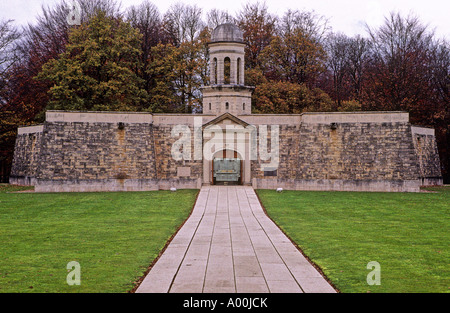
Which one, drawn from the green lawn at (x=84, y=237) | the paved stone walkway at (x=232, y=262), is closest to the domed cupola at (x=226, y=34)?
the green lawn at (x=84, y=237)

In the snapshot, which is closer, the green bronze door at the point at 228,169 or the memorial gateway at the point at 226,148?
the memorial gateway at the point at 226,148

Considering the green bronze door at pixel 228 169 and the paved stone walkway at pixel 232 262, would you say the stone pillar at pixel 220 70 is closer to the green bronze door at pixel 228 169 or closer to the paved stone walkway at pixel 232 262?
the green bronze door at pixel 228 169

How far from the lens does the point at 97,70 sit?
148 feet

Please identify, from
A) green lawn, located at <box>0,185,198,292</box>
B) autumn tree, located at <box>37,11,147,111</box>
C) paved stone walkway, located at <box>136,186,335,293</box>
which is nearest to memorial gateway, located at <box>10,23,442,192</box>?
green lawn, located at <box>0,185,198,292</box>

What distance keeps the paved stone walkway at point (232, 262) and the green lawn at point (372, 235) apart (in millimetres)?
617

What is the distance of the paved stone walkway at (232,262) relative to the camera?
10879 millimetres

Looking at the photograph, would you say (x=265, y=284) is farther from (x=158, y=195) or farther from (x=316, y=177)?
(x=316, y=177)

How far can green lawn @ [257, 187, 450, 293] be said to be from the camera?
1171 centimetres

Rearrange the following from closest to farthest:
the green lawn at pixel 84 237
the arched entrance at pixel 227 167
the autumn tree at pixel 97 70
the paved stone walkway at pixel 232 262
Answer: the paved stone walkway at pixel 232 262, the green lawn at pixel 84 237, the arched entrance at pixel 227 167, the autumn tree at pixel 97 70

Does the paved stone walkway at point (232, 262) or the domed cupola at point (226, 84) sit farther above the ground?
the domed cupola at point (226, 84)

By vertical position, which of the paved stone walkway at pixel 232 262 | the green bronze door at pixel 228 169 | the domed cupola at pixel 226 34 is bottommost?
the paved stone walkway at pixel 232 262

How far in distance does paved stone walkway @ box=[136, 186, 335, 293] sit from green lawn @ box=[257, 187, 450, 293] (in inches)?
24.3

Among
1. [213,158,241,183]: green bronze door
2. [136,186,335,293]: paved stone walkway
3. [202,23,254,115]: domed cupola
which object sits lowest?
[136,186,335,293]: paved stone walkway

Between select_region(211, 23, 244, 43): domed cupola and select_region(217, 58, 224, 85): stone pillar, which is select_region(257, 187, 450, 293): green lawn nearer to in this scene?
select_region(217, 58, 224, 85): stone pillar
